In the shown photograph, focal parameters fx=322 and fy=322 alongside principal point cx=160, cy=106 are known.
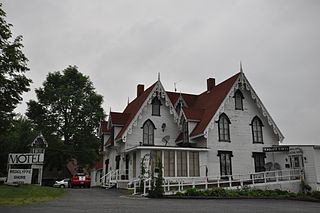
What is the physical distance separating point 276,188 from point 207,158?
586cm

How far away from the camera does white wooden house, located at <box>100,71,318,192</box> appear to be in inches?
1044

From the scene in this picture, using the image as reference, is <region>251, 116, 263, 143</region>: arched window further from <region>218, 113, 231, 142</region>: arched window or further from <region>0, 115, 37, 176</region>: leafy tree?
<region>0, 115, 37, 176</region>: leafy tree

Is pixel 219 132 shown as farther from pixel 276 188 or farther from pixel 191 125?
pixel 276 188

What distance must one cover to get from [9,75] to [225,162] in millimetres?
18351

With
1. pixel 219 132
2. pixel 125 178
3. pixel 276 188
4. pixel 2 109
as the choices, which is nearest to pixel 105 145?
pixel 125 178

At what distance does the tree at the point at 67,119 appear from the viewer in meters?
41.6

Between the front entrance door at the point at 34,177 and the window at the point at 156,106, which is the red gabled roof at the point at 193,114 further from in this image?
the front entrance door at the point at 34,177

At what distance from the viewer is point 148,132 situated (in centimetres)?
3008

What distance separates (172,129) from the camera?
31.0 metres

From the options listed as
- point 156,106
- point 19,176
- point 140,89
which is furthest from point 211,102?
point 19,176

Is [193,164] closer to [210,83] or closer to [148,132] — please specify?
Answer: [148,132]

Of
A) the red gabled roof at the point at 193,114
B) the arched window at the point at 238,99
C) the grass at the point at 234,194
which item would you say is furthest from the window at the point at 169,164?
the arched window at the point at 238,99

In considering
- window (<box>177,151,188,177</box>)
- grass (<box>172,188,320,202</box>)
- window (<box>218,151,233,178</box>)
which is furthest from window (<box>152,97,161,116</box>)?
grass (<box>172,188,320,202</box>)

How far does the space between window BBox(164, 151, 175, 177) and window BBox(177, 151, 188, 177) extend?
1.54ft
